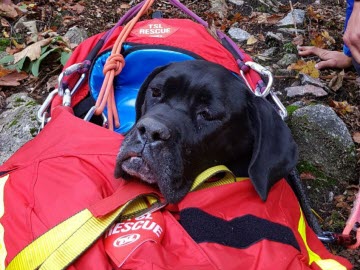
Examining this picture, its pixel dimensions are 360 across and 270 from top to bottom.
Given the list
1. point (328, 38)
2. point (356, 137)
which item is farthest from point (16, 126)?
point (328, 38)

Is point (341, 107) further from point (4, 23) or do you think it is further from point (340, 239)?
point (4, 23)

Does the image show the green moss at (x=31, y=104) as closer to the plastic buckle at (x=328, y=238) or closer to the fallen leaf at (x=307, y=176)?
the fallen leaf at (x=307, y=176)

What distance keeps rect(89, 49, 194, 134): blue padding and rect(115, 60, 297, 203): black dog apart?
20.8 inches

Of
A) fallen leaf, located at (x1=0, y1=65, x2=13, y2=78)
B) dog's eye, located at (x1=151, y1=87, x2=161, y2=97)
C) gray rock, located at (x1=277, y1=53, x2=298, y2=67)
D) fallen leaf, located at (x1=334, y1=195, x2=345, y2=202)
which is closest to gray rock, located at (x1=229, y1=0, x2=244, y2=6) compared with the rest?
gray rock, located at (x1=277, y1=53, x2=298, y2=67)

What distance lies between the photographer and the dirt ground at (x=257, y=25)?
3802mm

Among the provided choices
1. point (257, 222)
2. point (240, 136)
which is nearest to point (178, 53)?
point (240, 136)

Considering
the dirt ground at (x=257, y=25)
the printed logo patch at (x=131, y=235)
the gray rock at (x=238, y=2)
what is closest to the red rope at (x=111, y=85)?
the printed logo patch at (x=131, y=235)

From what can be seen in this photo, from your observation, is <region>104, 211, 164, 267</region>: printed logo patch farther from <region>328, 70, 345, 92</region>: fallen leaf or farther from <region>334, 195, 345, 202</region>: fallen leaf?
<region>328, 70, 345, 92</region>: fallen leaf

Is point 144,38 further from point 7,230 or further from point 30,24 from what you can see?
point 30,24

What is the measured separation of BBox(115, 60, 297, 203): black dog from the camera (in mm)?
2086

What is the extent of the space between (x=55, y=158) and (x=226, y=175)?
68cm

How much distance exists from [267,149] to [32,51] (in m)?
2.41

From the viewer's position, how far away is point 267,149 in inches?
90.3

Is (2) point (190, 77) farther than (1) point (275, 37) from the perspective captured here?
No
